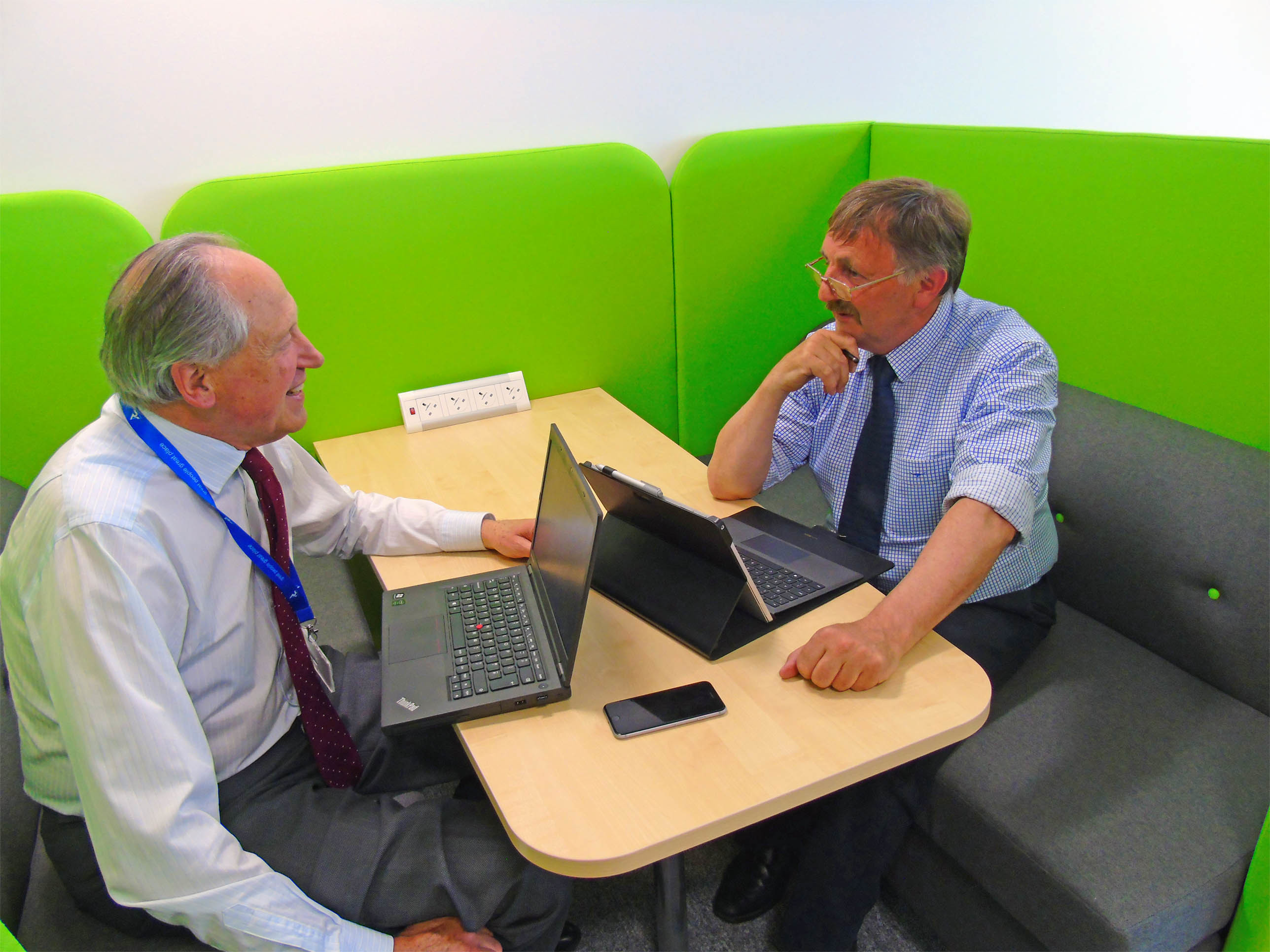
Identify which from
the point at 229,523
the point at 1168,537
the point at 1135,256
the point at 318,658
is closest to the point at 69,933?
the point at 318,658

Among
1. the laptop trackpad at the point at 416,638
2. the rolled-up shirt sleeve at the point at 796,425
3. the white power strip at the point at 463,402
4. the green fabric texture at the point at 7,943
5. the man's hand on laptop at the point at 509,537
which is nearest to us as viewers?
the green fabric texture at the point at 7,943

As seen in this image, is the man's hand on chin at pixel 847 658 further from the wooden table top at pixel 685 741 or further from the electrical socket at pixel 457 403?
the electrical socket at pixel 457 403

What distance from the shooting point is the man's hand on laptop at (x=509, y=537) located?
4.44 ft

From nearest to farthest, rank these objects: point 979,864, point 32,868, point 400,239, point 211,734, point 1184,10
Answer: point 211,734
point 32,868
point 979,864
point 400,239
point 1184,10

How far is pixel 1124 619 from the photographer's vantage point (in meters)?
1.62

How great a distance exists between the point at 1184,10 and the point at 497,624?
2.85 meters

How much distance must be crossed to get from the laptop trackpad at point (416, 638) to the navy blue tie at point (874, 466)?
797 mm

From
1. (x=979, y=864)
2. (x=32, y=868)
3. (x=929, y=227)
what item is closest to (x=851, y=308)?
(x=929, y=227)

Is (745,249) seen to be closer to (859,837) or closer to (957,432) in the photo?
(957,432)

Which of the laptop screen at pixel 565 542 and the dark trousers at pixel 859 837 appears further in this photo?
the dark trousers at pixel 859 837

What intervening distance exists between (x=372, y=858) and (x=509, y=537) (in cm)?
51

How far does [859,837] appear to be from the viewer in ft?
4.46

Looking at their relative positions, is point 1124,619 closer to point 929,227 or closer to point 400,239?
point 929,227

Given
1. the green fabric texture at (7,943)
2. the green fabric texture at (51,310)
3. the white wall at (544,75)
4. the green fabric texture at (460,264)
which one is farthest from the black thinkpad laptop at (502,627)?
the white wall at (544,75)
